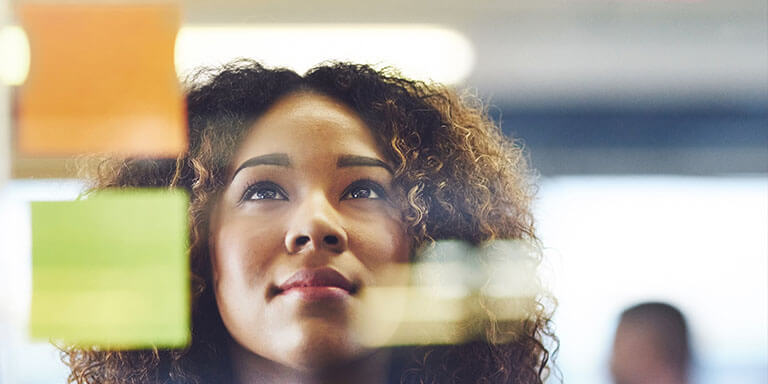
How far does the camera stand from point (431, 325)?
1.21 meters

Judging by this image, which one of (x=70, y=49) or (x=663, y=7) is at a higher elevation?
(x=663, y=7)

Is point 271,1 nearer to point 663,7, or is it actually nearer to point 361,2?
point 361,2

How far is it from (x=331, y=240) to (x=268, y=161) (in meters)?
0.17

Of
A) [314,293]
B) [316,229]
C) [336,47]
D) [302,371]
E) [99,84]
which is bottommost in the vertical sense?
[302,371]

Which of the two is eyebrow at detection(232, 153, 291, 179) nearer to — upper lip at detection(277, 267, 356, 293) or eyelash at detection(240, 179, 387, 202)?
eyelash at detection(240, 179, 387, 202)

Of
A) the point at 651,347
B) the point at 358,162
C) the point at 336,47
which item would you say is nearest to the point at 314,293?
Answer: the point at 358,162

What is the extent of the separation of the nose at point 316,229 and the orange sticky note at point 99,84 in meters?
0.25

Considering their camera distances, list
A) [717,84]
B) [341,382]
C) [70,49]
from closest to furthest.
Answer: [341,382] < [70,49] < [717,84]

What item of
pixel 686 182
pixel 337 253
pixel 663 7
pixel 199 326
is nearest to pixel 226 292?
pixel 199 326

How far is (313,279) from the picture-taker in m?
1.14

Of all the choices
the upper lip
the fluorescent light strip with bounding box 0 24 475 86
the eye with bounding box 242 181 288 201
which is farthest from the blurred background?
the upper lip

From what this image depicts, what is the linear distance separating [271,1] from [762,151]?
1.00 metres

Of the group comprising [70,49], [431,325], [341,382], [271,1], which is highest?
[271,1]

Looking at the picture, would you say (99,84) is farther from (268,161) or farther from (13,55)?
(268,161)
